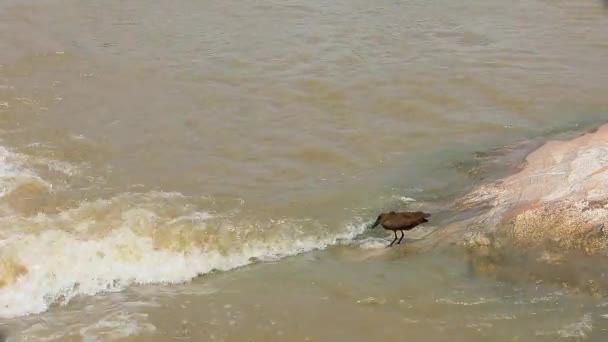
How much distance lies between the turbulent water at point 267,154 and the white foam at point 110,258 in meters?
0.02

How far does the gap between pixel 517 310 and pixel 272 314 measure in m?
1.61

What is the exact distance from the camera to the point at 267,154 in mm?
7445

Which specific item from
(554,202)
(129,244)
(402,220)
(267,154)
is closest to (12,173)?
(129,244)

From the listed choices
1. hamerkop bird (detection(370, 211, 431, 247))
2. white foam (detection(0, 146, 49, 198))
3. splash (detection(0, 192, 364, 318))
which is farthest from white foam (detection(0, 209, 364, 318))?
white foam (detection(0, 146, 49, 198))

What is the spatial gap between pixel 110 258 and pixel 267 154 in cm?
229

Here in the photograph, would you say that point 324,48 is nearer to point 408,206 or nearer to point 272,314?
point 408,206

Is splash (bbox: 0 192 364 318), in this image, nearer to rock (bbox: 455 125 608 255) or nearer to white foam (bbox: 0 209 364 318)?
white foam (bbox: 0 209 364 318)

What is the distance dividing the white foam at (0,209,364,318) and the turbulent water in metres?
0.02

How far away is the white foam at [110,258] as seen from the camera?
5.33 metres

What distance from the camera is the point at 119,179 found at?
22.5 ft

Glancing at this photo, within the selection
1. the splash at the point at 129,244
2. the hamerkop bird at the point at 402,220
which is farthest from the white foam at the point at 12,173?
the hamerkop bird at the point at 402,220

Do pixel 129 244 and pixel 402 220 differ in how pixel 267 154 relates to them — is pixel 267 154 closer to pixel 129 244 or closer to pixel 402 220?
pixel 129 244

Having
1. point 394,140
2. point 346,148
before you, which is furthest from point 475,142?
point 346,148

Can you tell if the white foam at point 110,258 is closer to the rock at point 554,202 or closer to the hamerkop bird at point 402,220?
the hamerkop bird at point 402,220
